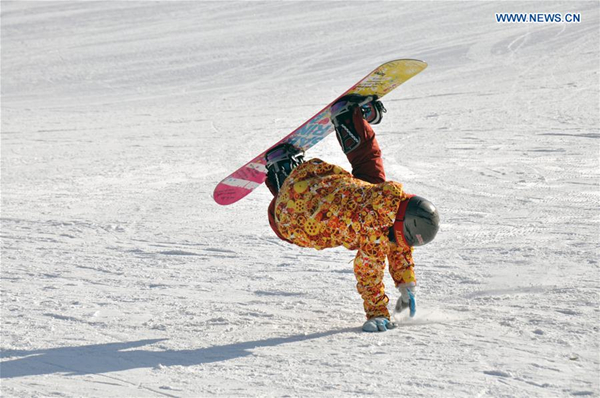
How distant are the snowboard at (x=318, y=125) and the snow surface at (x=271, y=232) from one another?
642mm

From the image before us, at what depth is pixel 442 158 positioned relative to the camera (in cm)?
873

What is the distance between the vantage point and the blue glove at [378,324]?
388cm

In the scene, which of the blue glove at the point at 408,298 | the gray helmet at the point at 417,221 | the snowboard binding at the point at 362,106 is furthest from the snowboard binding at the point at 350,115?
the blue glove at the point at 408,298

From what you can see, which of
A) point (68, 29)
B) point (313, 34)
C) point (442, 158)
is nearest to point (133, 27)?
point (68, 29)

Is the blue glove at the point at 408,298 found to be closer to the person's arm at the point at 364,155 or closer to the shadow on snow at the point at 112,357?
the shadow on snow at the point at 112,357

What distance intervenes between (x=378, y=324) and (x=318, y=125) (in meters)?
1.35

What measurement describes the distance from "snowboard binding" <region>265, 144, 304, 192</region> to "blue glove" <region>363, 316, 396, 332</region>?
2.79 ft

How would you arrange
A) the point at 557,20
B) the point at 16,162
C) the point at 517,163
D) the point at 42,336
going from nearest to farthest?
the point at 42,336 < the point at 517,163 < the point at 16,162 < the point at 557,20

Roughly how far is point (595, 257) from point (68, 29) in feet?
55.6

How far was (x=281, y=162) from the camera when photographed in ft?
13.6

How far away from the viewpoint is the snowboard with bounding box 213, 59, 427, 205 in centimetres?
455

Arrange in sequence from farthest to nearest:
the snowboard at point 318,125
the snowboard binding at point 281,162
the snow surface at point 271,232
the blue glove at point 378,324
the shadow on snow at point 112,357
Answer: the snowboard at point 318,125, the snowboard binding at point 281,162, the blue glove at point 378,324, the shadow on snow at point 112,357, the snow surface at point 271,232

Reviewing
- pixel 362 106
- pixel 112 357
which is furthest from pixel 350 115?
pixel 112 357

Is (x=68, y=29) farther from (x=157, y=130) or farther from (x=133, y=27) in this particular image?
(x=157, y=130)
